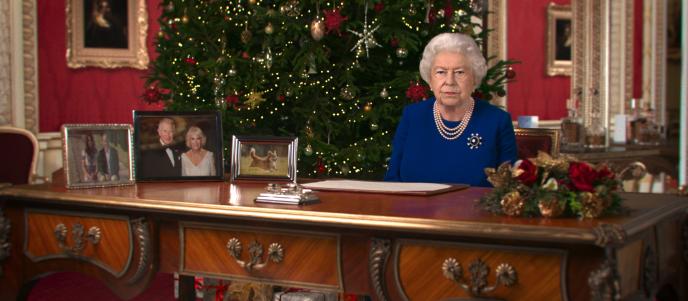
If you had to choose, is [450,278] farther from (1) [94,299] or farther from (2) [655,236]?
(1) [94,299]

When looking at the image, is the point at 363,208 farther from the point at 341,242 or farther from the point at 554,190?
the point at 554,190

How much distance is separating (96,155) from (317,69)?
8.01 ft

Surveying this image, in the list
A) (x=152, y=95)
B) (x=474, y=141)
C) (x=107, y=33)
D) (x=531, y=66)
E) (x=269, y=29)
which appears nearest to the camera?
(x=474, y=141)

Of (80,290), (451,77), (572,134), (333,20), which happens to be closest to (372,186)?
(451,77)

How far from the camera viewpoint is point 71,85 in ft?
28.6

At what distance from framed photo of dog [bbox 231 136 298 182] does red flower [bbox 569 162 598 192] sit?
1233 millimetres

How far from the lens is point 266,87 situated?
6.31 metres

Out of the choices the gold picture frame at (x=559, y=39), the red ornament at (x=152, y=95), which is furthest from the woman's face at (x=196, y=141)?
the gold picture frame at (x=559, y=39)

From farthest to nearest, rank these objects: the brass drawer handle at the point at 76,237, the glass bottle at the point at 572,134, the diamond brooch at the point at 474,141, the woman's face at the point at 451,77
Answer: the glass bottle at the point at 572,134 < the diamond brooch at the point at 474,141 < the woman's face at the point at 451,77 < the brass drawer handle at the point at 76,237

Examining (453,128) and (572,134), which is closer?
(453,128)

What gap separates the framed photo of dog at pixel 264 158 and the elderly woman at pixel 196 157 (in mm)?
128

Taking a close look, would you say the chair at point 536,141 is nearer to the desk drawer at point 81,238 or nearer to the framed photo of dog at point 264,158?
the framed photo of dog at point 264,158

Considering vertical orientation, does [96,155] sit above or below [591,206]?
above

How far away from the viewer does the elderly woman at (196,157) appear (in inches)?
159
